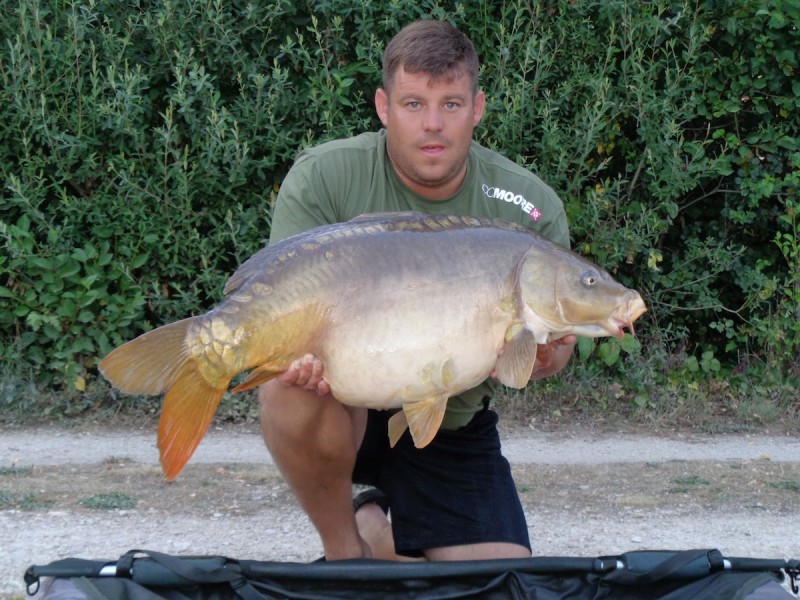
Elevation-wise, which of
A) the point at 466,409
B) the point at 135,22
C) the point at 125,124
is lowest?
the point at 466,409

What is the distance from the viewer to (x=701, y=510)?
4004mm

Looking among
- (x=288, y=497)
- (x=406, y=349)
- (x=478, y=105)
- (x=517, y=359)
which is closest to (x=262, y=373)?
(x=406, y=349)

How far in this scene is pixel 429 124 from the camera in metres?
2.92

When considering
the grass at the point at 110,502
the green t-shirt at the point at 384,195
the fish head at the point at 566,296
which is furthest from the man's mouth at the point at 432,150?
the grass at the point at 110,502

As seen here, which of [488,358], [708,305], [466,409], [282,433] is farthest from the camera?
[708,305]

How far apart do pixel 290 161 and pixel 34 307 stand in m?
1.44

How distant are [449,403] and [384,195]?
2.09 ft

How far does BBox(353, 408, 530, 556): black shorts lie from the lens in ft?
10.2

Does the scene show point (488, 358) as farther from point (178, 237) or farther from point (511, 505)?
point (178, 237)

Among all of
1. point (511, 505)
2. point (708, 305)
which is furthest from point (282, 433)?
point (708, 305)

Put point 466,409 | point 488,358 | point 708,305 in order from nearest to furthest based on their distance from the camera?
1. point 488,358
2. point 466,409
3. point 708,305

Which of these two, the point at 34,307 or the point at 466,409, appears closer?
the point at 466,409

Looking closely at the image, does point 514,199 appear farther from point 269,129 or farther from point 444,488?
point 269,129

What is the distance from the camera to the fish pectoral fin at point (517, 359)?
8.27ft
